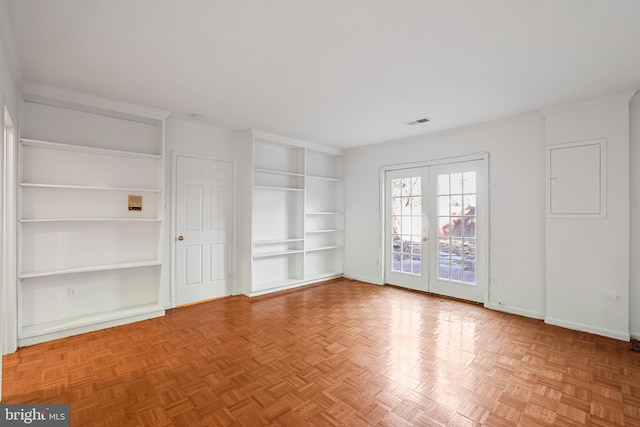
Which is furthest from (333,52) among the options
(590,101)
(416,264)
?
(416,264)

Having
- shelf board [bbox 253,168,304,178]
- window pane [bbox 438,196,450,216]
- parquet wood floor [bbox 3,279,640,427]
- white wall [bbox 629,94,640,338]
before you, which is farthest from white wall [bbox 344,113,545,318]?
Answer: shelf board [bbox 253,168,304,178]

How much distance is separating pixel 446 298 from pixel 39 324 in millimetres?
5151

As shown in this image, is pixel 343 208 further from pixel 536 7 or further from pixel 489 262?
pixel 536 7

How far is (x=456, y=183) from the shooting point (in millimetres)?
4777

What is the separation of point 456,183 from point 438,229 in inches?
30.0

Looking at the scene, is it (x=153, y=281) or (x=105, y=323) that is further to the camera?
(x=153, y=281)

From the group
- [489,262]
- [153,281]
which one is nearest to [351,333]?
[489,262]

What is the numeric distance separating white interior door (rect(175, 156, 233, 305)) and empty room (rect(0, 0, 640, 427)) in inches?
1.2

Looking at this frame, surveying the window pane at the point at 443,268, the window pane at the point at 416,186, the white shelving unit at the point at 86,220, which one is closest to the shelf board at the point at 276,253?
the white shelving unit at the point at 86,220

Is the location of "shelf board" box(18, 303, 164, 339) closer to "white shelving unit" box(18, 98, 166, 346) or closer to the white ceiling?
"white shelving unit" box(18, 98, 166, 346)

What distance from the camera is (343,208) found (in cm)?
638

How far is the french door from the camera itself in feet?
15.0

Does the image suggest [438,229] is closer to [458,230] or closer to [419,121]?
[458,230]

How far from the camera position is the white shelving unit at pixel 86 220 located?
3.27 meters
